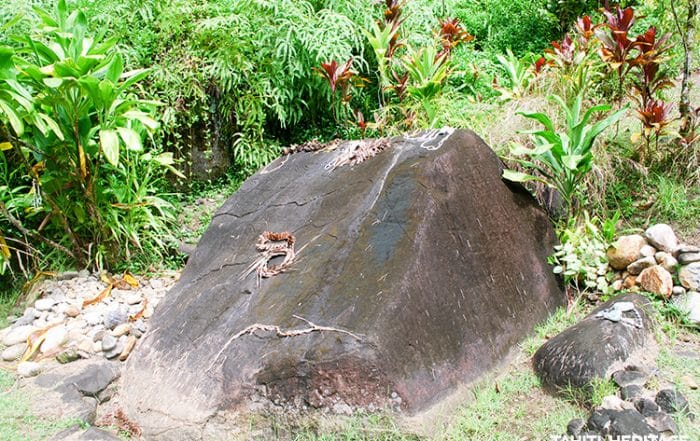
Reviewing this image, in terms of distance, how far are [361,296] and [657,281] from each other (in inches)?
66.7

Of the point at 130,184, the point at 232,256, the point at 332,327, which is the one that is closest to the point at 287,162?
the point at 232,256

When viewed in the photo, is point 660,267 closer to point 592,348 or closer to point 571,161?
point 571,161

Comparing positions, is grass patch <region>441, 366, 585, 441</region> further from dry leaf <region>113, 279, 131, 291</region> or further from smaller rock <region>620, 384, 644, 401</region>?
dry leaf <region>113, 279, 131, 291</region>

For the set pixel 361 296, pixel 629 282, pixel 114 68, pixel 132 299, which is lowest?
pixel 132 299

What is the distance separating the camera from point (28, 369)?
11.7ft

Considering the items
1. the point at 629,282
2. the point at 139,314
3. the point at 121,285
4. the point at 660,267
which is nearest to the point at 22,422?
the point at 139,314

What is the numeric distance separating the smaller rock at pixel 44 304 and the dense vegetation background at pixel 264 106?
0.32 m

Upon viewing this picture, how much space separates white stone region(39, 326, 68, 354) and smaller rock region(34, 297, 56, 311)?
0.34m

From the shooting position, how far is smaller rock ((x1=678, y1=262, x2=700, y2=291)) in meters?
3.21

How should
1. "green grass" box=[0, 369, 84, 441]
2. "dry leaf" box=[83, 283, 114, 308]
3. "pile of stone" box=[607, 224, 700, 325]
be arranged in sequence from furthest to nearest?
"dry leaf" box=[83, 283, 114, 308], "pile of stone" box=[607, 224, 700, 325], "green grass" box=[0, 369, 84, 441]

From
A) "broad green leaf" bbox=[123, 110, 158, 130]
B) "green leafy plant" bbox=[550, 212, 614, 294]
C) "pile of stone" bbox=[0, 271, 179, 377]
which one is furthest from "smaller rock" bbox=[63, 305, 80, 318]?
"green leafy plant" bbox=[550, 212, 614, 294]

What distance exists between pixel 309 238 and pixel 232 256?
2.03ft

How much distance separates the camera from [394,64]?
18.7ft

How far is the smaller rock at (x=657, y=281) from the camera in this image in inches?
127
